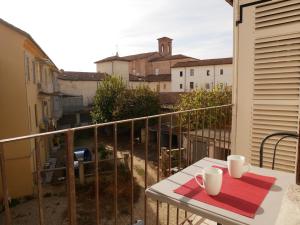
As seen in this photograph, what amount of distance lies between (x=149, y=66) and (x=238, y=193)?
38959mm

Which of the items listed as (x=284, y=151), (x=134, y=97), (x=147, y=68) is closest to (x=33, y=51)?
(x=134, y=97)

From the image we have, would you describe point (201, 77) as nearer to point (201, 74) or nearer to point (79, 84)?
point (201, 74)

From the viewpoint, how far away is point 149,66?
3953cm

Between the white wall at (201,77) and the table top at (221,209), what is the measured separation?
27590 mm

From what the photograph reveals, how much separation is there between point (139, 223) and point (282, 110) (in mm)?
2117

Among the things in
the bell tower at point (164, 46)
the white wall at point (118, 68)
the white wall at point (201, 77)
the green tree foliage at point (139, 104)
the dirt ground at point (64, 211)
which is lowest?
the dirt ground at point (64, 211)

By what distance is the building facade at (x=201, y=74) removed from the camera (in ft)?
94.6

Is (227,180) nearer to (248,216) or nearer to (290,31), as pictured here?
(248,216)

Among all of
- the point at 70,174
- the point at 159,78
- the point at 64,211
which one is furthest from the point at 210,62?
the point at 70,174

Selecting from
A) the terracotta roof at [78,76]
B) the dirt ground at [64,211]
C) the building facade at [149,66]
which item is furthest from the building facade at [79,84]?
the dirt ground at [64,211]

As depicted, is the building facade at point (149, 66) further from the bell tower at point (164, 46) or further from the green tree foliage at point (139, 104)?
the green tree foliage at point (139, 104)

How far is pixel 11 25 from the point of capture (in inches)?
332

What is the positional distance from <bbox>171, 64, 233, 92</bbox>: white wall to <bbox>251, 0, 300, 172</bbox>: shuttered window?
25912 mm

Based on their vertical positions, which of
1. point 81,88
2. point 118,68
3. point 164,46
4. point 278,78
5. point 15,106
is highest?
point 164,46
